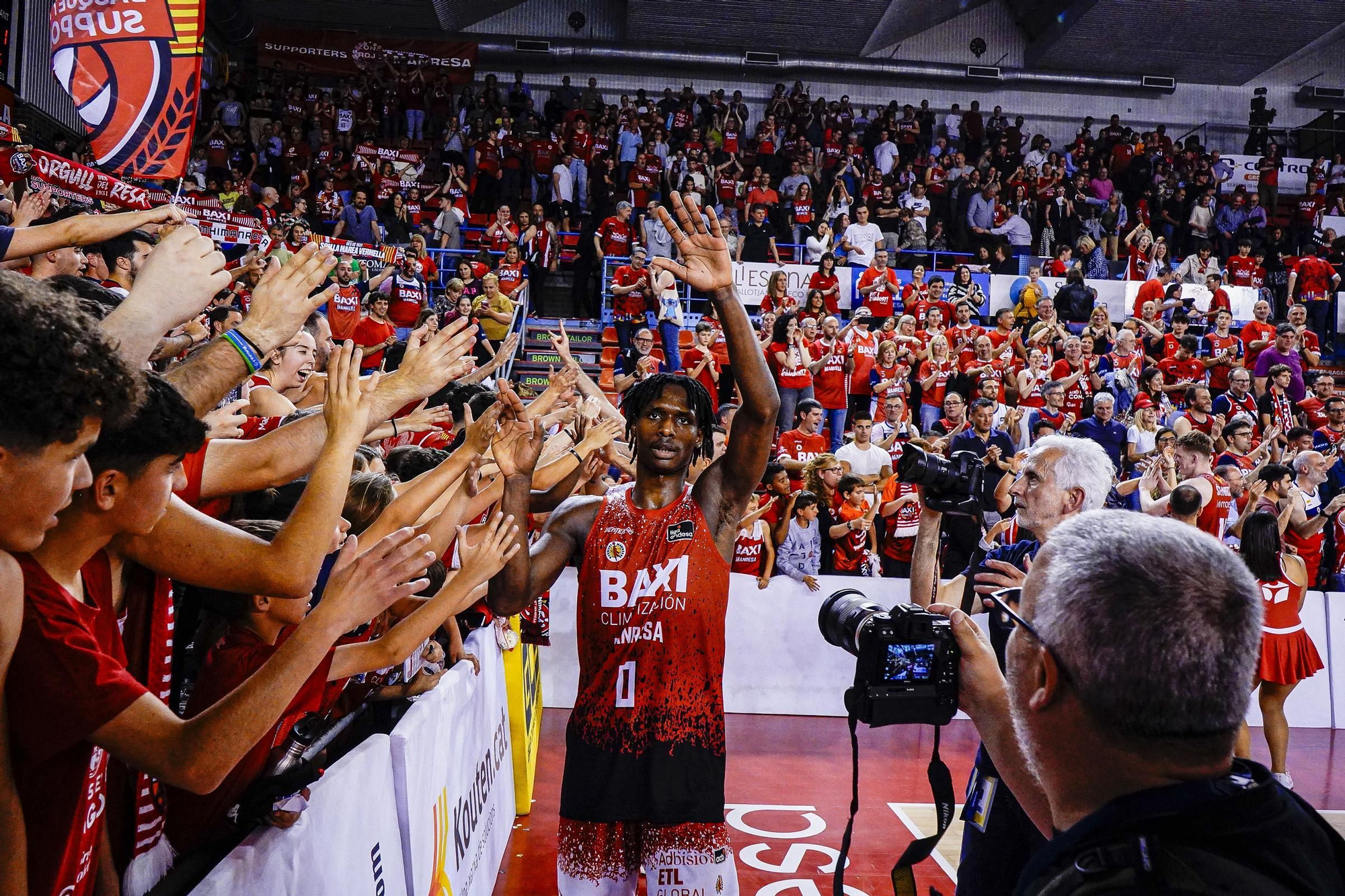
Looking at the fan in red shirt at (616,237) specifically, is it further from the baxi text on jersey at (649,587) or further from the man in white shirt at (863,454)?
the baxi text on jersey at (649,587)

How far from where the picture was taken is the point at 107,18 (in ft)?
15.8

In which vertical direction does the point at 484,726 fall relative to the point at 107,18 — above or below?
below

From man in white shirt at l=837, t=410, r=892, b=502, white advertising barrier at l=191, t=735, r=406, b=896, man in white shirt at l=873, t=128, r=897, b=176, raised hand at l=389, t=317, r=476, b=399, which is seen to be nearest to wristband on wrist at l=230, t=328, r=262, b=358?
raised hand at l=389, t=317, r=476, b=399

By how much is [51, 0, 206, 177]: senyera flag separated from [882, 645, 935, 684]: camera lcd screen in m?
4.30

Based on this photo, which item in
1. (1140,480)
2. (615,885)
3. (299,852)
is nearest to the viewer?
(299,852)

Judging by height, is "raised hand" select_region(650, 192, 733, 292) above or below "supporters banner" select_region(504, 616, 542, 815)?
above

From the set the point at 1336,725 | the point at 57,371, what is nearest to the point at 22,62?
the point at 57,371

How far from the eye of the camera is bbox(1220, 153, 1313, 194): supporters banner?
22562mm

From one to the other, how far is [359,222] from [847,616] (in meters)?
14.6

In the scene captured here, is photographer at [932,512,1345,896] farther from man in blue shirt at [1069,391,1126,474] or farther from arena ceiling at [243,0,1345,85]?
arena ceiling at [243,0,1345,85]

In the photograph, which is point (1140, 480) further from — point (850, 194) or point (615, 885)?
point (850, 194)

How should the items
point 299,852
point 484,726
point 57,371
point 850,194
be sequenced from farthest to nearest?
point 850,194 → point 484,726 → point 299,852 → point 57,371

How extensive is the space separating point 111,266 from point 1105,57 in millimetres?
23657

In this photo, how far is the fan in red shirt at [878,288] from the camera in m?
14.9
